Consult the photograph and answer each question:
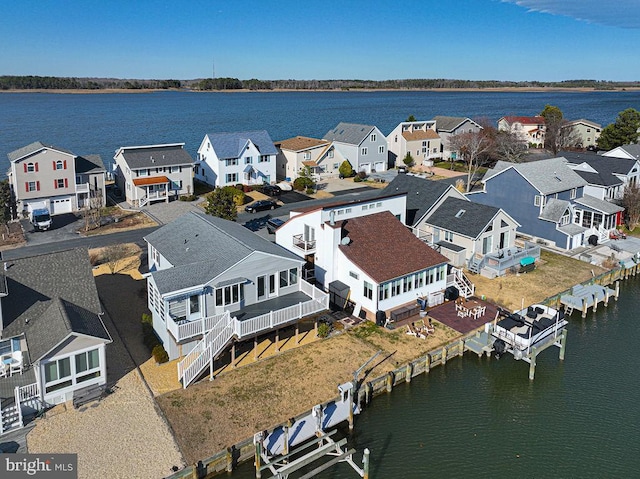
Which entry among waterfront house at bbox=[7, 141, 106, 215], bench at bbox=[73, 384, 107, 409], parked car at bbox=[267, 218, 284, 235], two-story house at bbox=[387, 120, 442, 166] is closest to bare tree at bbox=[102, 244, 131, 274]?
waterfront house at bbox=[7, 141, 106, 215]

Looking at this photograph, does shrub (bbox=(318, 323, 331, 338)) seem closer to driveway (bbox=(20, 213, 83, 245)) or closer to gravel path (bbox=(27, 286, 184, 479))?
gravel path (bbox=(27, 286, 184, 479))

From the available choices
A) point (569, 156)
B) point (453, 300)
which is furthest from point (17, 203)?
point (569, 156)

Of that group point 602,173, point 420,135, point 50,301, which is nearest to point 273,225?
point 50,301

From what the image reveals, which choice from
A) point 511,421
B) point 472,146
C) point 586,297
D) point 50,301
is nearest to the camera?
point 511,421

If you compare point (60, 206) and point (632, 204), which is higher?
point (632, 204)

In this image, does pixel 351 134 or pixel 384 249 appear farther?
pixel 351 134

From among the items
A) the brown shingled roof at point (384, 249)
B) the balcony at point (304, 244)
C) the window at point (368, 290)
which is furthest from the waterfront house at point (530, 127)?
the window at point (368, 290)

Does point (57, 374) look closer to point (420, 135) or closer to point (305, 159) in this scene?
point (305, 159)
